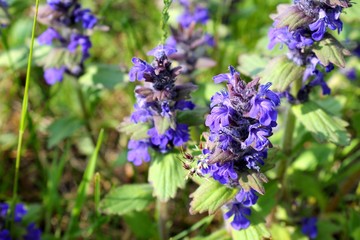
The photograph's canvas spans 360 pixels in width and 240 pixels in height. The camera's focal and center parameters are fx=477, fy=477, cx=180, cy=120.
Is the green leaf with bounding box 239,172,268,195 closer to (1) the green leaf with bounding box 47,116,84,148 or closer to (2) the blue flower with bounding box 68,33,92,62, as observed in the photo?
(2) the blue flower with bounding box 68,33,92,62

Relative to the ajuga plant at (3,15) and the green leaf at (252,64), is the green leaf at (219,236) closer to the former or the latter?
the green leaf at (252,64)

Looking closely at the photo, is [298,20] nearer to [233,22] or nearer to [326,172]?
[326,172]

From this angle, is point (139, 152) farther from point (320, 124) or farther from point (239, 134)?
point (320, 124)

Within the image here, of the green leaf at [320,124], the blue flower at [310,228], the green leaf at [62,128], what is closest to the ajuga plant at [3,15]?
the green leaf at [62,128]

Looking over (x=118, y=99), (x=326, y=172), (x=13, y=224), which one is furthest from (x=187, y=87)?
(x=118, y=99)

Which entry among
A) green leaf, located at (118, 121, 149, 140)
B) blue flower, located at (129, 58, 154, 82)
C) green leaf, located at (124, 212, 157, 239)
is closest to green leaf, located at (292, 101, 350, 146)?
green leaf, located at (118, 121, 149, 140)

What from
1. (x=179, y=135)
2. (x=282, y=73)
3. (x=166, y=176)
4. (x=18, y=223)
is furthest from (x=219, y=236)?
(x=18, y=223)
